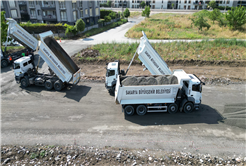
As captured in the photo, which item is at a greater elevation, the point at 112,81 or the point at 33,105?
the point at 112,81

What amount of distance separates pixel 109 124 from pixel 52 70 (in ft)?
25.3

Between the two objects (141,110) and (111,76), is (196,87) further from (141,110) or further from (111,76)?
(111,76)

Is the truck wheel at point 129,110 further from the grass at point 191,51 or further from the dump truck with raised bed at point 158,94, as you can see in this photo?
the grass at point 191,51

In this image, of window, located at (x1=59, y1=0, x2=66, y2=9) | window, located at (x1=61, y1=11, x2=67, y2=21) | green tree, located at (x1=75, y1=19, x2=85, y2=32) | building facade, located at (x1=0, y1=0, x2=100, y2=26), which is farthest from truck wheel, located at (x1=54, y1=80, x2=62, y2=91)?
window, located at (x1=59, y1=0, x2=66, y2=9)

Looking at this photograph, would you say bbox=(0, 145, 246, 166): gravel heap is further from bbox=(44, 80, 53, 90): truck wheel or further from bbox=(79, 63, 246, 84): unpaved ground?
bbox=(79, 63, 246, 84): unpaved ground

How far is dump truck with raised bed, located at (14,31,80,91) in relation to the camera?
582 inches

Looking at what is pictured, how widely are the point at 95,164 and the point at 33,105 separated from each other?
26.7 ft

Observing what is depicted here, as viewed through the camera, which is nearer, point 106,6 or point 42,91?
point 42,91

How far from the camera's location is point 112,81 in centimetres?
1469

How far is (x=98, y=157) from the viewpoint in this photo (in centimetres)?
863

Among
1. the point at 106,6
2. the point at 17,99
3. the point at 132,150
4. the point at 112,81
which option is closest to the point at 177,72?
the point at 112,81

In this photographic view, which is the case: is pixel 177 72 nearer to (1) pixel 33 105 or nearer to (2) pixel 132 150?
(2) pixel 132 150

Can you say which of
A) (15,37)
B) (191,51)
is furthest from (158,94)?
(15,37)

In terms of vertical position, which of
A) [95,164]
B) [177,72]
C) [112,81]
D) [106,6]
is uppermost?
[106,6]
